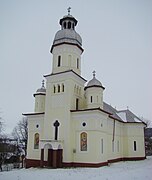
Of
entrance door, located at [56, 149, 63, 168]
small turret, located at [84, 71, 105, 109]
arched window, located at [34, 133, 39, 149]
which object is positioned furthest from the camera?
arched window, located at [34, 133, 39, 149]

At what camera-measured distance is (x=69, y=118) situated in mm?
26156

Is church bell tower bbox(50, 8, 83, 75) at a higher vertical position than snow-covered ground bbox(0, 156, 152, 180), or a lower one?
higher

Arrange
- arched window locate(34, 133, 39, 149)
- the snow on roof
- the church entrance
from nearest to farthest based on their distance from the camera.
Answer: the church entrance → arched window locate(34, 133, 39, 149) → the snow on roof

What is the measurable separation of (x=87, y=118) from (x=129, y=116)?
16.2 m

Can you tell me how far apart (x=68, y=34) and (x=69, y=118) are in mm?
11374

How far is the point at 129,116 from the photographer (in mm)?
39469

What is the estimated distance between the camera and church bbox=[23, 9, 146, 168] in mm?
25031

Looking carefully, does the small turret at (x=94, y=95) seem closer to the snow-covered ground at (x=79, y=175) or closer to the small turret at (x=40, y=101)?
the small turret at (x=40, y=101)

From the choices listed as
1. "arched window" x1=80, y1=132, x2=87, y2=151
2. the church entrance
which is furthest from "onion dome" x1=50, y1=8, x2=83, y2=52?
the church entrance

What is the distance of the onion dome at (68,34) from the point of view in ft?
95.9

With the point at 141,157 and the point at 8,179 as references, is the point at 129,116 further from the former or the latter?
the point at 8,179

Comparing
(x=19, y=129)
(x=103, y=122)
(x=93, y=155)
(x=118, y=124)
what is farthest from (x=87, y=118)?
(x=19, y=129)

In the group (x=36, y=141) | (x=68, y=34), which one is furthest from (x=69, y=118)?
(x=68, y=34)

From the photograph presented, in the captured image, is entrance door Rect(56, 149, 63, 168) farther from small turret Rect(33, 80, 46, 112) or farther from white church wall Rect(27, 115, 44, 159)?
small turret Rect(33, 80, 46, 112)
